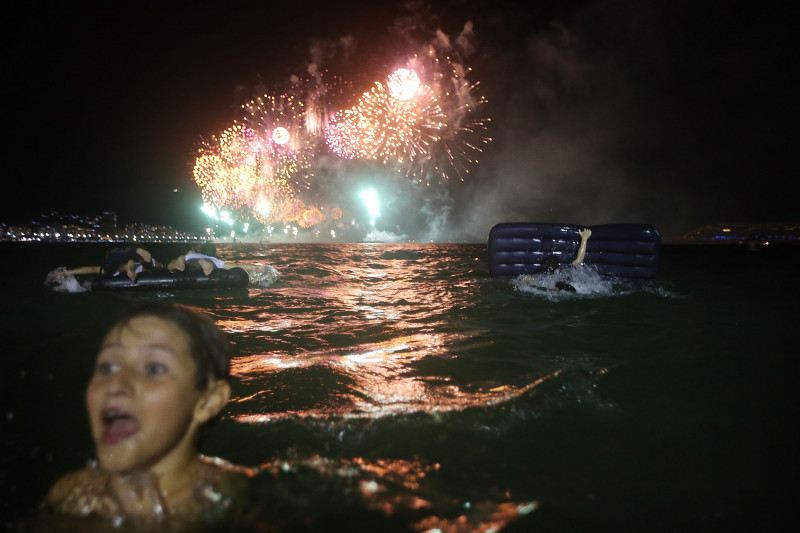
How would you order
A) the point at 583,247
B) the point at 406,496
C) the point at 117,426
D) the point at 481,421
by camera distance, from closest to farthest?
the point at 117,426, the point at 406,496, the point at 481,421, the point at 583,247

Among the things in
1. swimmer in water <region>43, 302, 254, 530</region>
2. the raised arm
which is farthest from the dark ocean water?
the raised arm

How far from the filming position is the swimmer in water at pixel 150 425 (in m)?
1.89

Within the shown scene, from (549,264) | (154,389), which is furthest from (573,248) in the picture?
(154,389)

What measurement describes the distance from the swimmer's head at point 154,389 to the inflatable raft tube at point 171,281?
409 inches

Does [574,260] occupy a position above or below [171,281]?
above

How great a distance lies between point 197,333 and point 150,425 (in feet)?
1.46

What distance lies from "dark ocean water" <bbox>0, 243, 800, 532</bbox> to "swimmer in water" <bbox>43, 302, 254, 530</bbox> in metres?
0.32

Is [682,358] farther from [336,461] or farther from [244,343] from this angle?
[244,343]

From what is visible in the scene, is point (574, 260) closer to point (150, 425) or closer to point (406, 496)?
point (406, 496)

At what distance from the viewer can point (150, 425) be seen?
6.35 ft

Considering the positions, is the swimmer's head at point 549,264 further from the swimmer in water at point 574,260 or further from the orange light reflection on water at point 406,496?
the orange light reflection on water at point 406,496

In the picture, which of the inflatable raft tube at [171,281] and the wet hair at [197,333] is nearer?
the wet hair at [197,333]

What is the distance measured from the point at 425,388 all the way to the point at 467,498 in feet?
6.06

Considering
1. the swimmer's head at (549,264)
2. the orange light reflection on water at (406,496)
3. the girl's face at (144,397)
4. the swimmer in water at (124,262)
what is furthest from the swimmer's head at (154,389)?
the swimmer's head at (549,264)
